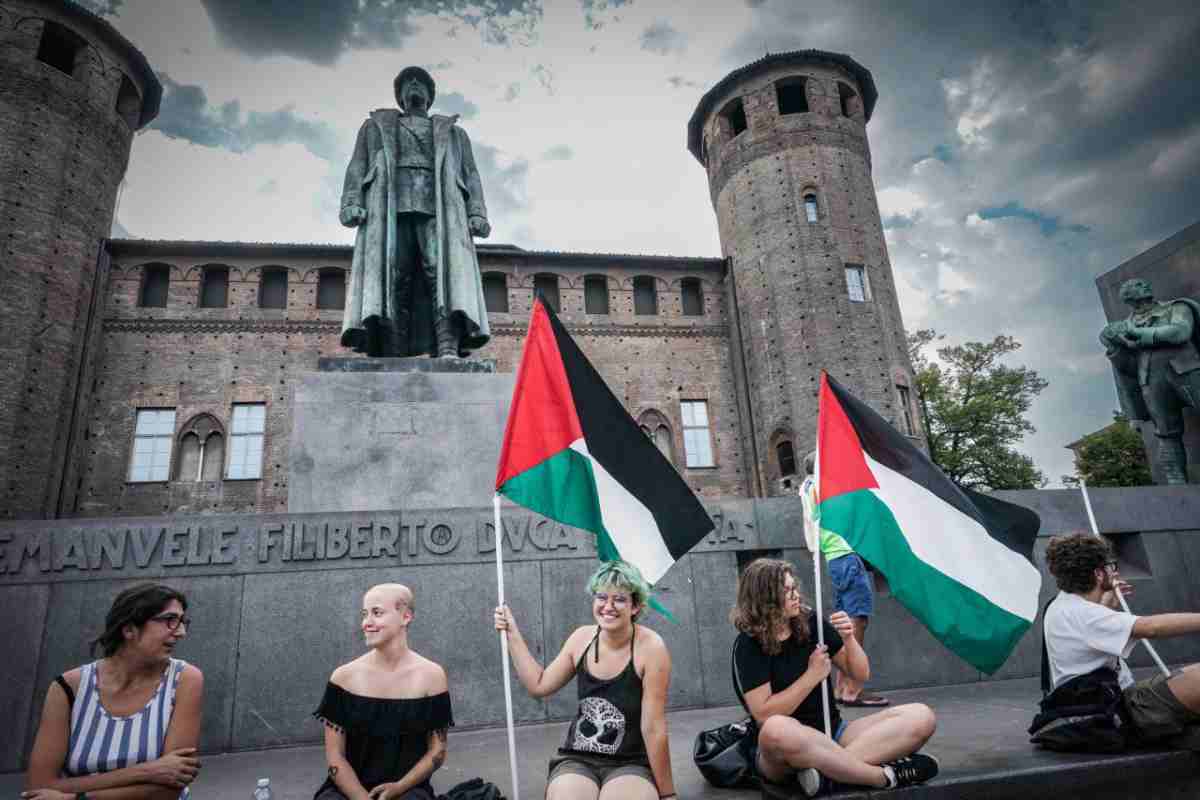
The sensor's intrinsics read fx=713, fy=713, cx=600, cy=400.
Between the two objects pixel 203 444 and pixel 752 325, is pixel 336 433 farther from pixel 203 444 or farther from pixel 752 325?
pixel 752 325

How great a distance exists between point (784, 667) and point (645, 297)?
23481 millimetres

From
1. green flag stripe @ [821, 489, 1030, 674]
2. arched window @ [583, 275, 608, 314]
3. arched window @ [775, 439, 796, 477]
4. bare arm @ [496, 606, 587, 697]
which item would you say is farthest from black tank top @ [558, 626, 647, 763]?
arched window @ [583, 275, 608, 314]

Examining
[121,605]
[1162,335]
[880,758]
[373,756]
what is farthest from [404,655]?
[1162,335]

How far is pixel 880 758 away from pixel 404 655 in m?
2.05

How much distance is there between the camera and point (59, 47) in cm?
2162

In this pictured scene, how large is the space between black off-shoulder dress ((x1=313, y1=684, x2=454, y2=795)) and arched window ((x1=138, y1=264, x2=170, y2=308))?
23.9m

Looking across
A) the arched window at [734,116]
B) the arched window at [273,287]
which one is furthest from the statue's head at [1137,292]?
the arched window at [273,287]

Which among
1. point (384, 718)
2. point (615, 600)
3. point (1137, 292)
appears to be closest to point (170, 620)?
point (384, 718)

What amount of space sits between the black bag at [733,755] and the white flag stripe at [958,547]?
1.13 metres

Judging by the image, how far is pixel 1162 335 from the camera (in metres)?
9.20

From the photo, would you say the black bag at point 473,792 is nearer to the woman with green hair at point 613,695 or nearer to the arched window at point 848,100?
the woman with green hair at point 613,695

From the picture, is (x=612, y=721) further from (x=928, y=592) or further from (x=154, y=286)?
(x=154, y=286)

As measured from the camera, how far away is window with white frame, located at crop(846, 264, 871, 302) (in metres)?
23.1

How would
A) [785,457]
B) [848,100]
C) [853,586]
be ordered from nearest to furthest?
1. [853,586]
2. [785,457]
3. [848,100]
